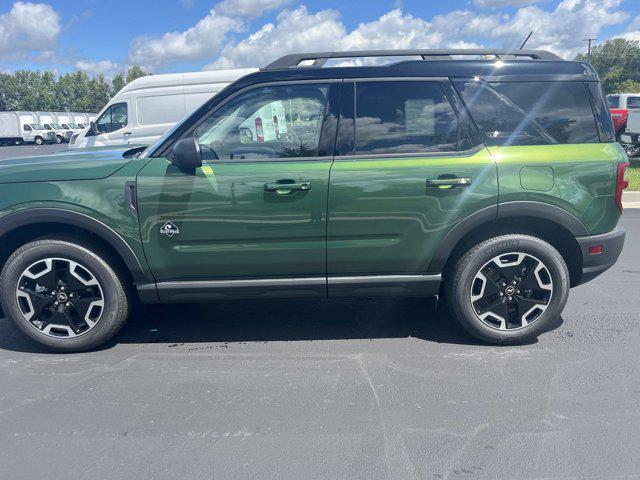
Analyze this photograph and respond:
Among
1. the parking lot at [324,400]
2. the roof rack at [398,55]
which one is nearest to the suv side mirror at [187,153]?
the roof rack at [398,55]

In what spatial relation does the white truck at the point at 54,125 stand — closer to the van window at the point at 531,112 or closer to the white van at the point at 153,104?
the white van at the point at 153,104

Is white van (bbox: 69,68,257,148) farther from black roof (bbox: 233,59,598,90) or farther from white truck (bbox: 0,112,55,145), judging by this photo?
white truck (bbox: 0,112,55,145)

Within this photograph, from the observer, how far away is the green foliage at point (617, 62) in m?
57.6

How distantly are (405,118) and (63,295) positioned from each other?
8.54 ft

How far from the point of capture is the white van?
11.6 m

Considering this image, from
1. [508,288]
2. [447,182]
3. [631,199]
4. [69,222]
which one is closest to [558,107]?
[447,182]

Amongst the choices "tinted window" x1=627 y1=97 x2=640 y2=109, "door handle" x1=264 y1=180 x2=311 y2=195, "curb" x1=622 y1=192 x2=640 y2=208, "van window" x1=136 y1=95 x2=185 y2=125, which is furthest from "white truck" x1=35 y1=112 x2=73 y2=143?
"door handle" x1=264 y1=180 x2=311 y2=195

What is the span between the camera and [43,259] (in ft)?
11.8

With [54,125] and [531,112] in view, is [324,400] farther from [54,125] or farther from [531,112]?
[54,125]

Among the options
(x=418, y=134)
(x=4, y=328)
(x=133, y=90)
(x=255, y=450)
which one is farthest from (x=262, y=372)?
(x=133, y=90)

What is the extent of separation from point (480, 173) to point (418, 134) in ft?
1.58

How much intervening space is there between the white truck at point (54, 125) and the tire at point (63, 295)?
158 feet

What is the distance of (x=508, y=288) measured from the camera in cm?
374

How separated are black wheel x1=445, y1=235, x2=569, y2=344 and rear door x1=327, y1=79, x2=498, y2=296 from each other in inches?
9.6
